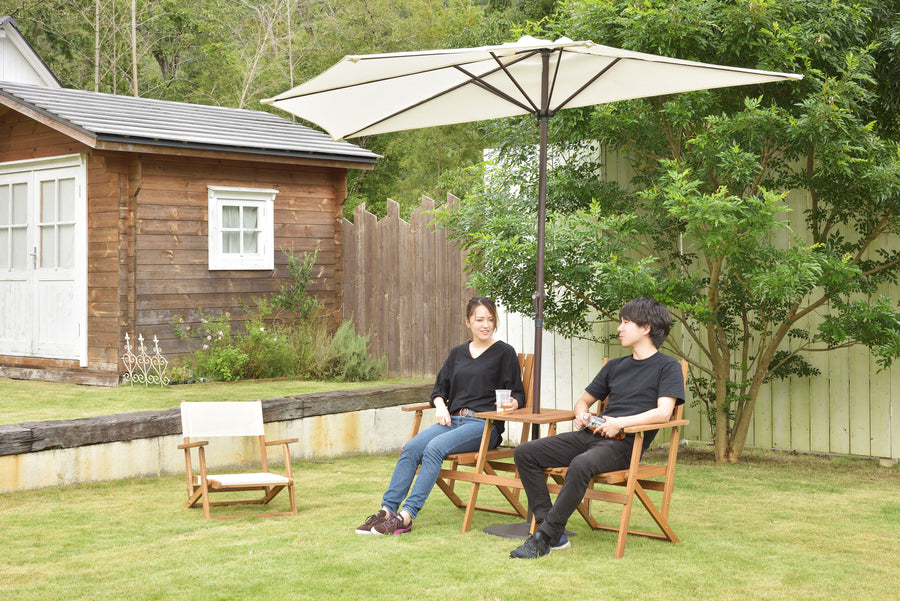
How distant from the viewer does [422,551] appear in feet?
15.5

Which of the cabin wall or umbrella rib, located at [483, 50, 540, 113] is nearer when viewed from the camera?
umbrella rib, located at [483, 50, 540, 113]

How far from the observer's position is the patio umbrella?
15.8ft

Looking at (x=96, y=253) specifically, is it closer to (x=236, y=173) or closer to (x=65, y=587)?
(x=236, y=173)

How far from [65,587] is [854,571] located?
11.2 feet

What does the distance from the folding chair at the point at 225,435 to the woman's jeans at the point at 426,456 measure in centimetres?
70

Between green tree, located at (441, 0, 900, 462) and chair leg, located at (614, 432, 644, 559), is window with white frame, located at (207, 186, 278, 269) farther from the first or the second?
chair leg, located at (614, 432, 644, 559)

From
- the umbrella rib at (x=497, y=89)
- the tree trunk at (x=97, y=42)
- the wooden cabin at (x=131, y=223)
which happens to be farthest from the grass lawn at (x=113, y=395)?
the tree trunk at (x=97, y=42)

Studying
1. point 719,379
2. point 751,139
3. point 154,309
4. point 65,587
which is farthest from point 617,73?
point 154,309

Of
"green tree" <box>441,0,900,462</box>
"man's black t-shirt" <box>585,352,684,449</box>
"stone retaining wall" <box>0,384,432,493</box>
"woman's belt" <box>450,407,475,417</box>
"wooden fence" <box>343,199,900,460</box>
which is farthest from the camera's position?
"wooden fence" <box>343,199,900,460</box>

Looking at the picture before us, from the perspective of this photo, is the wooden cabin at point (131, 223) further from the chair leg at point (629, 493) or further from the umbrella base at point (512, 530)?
the chair leg at point (629, 493)

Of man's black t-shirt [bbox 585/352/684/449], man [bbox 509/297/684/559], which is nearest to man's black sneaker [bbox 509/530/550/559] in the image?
man [bbox 509/297/684/559]

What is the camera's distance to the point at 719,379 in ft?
24.8

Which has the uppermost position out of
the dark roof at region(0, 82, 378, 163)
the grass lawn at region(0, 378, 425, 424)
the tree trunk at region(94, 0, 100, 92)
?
the tree trunk at region(94, 0, 100, 92)

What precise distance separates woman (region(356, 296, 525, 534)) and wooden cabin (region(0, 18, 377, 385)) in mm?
5981
